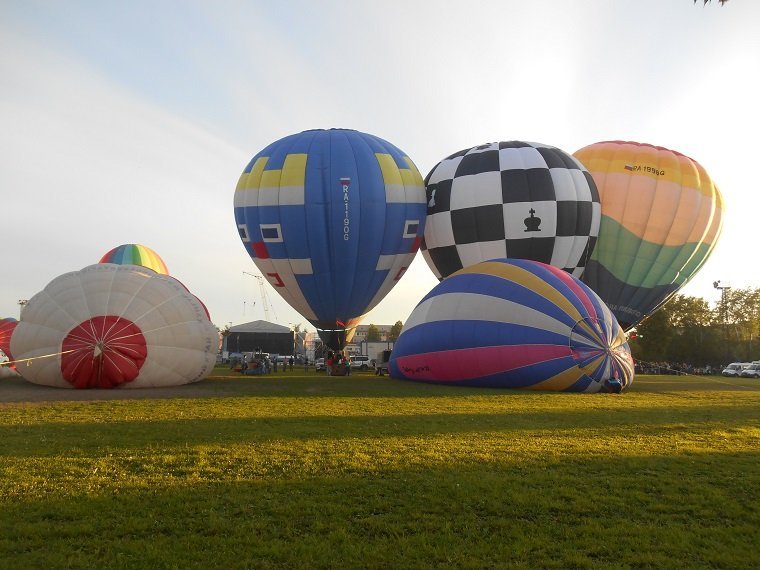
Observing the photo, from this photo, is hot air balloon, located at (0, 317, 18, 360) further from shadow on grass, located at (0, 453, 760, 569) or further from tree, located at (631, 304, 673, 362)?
tree, located at (631, 304, 673, 362)

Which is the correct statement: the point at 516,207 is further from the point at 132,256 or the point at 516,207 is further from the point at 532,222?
the point at 132,256

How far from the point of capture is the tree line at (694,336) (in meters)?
47.9

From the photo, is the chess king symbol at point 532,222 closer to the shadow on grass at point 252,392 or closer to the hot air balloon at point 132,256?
the shadow on grass at point 252,392

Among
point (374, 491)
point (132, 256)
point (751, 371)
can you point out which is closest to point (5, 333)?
point (132, 256)

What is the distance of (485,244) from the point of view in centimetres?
2330

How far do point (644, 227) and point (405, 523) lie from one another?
2313cm

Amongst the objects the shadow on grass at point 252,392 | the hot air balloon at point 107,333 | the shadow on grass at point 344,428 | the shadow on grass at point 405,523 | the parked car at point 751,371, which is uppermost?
the hot air balloon at point 107,333

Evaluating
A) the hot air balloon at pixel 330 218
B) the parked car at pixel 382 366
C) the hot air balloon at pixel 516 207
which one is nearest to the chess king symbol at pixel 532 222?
the hot air balloon at pixel 516 207

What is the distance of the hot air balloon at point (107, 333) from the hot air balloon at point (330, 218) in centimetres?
654

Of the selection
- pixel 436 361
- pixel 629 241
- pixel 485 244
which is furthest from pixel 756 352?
pixel 436 361

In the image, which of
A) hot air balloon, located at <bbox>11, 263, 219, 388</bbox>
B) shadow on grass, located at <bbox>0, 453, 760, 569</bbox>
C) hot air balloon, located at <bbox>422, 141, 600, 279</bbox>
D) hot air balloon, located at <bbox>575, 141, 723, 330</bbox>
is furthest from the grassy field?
hot air balloon, located at <bbox>575, 141, 723, 330</bbox>

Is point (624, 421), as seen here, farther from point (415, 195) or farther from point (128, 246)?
point (128, 246)

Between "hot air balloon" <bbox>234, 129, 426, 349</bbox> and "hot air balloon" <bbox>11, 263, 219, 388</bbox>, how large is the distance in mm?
6541

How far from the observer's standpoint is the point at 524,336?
16094 mm
